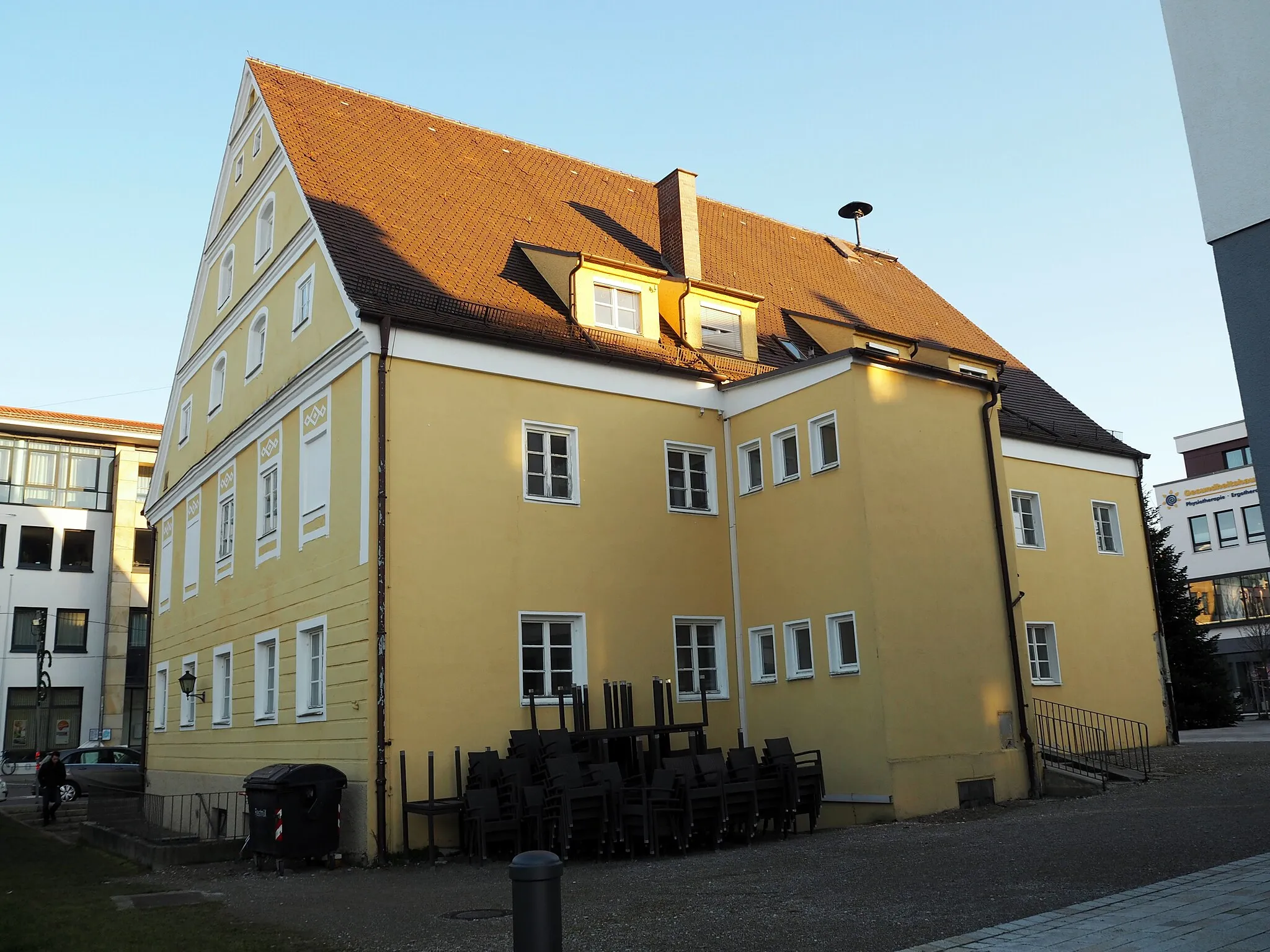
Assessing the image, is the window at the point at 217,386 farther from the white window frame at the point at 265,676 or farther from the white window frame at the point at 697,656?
the white window frame at the point at 697,656

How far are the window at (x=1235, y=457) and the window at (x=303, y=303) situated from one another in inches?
2099

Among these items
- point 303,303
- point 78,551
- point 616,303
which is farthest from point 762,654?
point 78,551

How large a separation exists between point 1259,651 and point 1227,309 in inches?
2023

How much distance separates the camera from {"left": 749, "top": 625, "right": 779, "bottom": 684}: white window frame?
61.0 ft

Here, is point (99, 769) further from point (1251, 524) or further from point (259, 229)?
point (1251, 524)

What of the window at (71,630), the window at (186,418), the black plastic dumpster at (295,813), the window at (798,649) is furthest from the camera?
the window at (71,630)

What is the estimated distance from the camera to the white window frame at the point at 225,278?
2402 cm

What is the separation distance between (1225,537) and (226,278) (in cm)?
5245

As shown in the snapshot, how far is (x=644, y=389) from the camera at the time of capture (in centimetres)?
1939

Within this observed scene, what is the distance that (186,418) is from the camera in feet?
88.0

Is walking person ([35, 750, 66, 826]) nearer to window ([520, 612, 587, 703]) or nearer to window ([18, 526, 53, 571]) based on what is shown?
window ([520, 612, 587, 703])

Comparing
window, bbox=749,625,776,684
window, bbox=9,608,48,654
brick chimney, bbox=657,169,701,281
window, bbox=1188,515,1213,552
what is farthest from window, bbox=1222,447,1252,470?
window, bbox=9,608,48,654

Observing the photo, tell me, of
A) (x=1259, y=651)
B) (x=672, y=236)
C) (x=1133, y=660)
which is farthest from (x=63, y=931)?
(x=1259, y=651)

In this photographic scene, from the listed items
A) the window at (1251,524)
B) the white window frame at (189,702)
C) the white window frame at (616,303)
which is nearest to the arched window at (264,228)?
the white window frame at (616,303)
